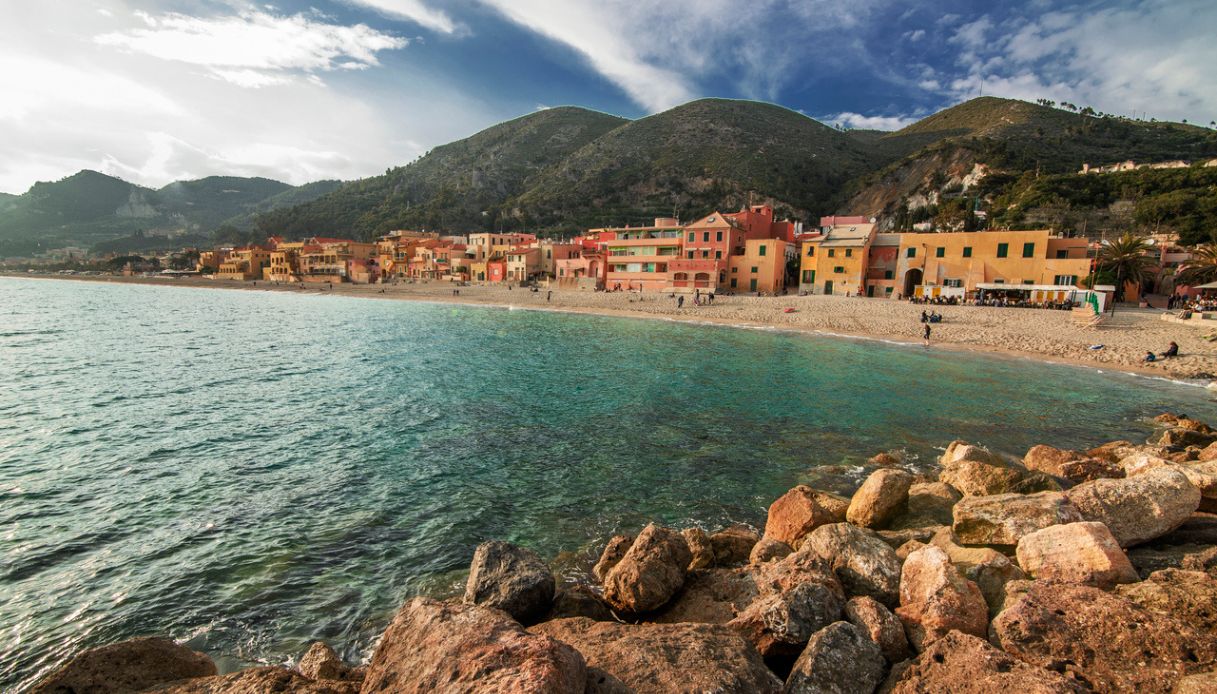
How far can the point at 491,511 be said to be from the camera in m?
9.91

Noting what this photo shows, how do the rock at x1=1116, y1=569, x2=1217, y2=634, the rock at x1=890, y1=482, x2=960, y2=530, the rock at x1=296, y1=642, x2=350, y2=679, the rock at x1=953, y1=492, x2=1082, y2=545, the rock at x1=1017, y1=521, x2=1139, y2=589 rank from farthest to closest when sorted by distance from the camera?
1. the rock at x1=890, y1=482, x2=960, y2=530
2. the rock at x1=953, y1=492, x2=1082, y2=545
3. the rock at x1=296, y1=642, x2=350, y2=679
4. the rock at x1=1017, y1=521, x2=1139, y2=589
5. the rock at x1=1116, y1=569, x2=1217, y2=634

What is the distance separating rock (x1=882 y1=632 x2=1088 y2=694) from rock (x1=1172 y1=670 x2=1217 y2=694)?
1.87 ft

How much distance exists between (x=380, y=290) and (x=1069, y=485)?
79.6m

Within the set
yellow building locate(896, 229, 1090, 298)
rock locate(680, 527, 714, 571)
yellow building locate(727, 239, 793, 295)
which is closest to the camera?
rock locate(680, 527, 714, 571)

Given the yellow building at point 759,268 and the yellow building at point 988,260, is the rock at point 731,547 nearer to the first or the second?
the yellow building at point 988,260

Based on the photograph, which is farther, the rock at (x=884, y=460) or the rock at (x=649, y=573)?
the rock at (x=884, y=460)

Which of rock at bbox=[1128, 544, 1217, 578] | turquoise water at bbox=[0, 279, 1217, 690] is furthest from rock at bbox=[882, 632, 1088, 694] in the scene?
turquoise water at bbox=[0, 279, 1217, 690]

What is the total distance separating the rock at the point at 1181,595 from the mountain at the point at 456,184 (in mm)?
128255

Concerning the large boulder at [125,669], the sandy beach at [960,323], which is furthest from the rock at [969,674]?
the sandy beach at [960,323]

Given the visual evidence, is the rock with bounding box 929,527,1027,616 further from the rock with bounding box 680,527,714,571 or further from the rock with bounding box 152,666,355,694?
the rock with bounding box 152,666,355,694

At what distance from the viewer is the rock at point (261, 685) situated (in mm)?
3770

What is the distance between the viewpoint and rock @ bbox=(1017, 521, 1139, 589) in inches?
201

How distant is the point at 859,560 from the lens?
619cm

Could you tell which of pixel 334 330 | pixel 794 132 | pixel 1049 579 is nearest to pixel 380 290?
pixel 334 330
